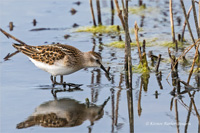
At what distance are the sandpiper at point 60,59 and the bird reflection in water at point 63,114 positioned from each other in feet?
3.00

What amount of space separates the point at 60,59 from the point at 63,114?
5.88ft

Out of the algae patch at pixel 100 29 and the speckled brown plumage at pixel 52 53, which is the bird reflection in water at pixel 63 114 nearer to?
the speckled brown plumage at pixel 52 53

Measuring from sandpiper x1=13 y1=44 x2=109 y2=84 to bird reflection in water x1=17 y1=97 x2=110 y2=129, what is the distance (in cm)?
91

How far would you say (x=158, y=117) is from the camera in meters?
8.05

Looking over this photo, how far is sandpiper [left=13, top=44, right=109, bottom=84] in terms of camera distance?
972 centimetres

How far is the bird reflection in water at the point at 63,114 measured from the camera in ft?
25.8

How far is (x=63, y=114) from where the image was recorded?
8250 mm

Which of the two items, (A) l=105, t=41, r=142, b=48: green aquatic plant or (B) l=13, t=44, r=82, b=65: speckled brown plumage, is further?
(A) l=105, t=41, r=142, b=48: green aquatic plant

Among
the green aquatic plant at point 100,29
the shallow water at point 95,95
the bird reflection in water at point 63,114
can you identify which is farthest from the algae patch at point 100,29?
the bird reflection in water at point 63,114

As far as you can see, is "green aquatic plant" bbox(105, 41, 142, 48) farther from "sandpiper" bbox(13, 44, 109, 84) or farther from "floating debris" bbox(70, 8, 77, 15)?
"floating debris" bbox(70, 8, 77, 15)

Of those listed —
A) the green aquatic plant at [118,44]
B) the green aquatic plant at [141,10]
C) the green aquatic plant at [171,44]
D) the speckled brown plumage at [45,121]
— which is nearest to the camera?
the speckled brown plumage at [45,121]

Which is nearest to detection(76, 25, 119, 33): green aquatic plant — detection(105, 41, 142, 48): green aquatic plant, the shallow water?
the shallow water

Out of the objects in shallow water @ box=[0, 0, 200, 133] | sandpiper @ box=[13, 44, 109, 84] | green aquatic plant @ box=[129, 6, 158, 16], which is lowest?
shallow water @ box=[0, 0, 200, 133]

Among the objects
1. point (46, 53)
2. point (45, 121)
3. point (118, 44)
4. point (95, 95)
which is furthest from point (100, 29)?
point (45, 121)
